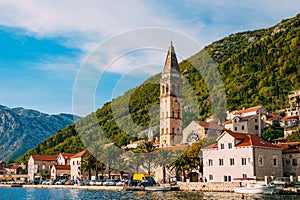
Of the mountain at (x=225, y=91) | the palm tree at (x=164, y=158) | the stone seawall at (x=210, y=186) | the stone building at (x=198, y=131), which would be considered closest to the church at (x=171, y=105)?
the stone building at (x=198, y=131)

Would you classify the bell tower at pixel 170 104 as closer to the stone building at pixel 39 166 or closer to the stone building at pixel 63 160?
the stone building at pixel 63 160

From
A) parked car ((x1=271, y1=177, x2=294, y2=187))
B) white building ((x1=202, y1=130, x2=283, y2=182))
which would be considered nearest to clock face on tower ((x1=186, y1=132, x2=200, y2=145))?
white building ((x1=202, y1=130, x2=283, y2=182))

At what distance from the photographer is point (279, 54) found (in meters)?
159

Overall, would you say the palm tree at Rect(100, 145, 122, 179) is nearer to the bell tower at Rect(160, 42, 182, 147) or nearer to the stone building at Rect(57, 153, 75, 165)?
the bell tower at Rect(160, 42, 182, 147)

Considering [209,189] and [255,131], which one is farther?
[255,131]

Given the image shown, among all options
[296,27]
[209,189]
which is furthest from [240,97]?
[209,189]

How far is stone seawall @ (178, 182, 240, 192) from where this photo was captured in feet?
176

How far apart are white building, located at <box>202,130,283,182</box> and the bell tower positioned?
4398 centimetres

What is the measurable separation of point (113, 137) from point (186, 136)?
1564 inches

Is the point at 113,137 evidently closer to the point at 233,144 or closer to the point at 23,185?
the point at 23,185

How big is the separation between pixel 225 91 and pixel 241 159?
97183 mm

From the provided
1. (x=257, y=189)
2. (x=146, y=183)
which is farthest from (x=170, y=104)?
(x=257, y=189)

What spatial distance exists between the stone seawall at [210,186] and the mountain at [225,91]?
49.1m

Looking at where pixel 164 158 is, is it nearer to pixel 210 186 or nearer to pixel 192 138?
pixel 210 186
